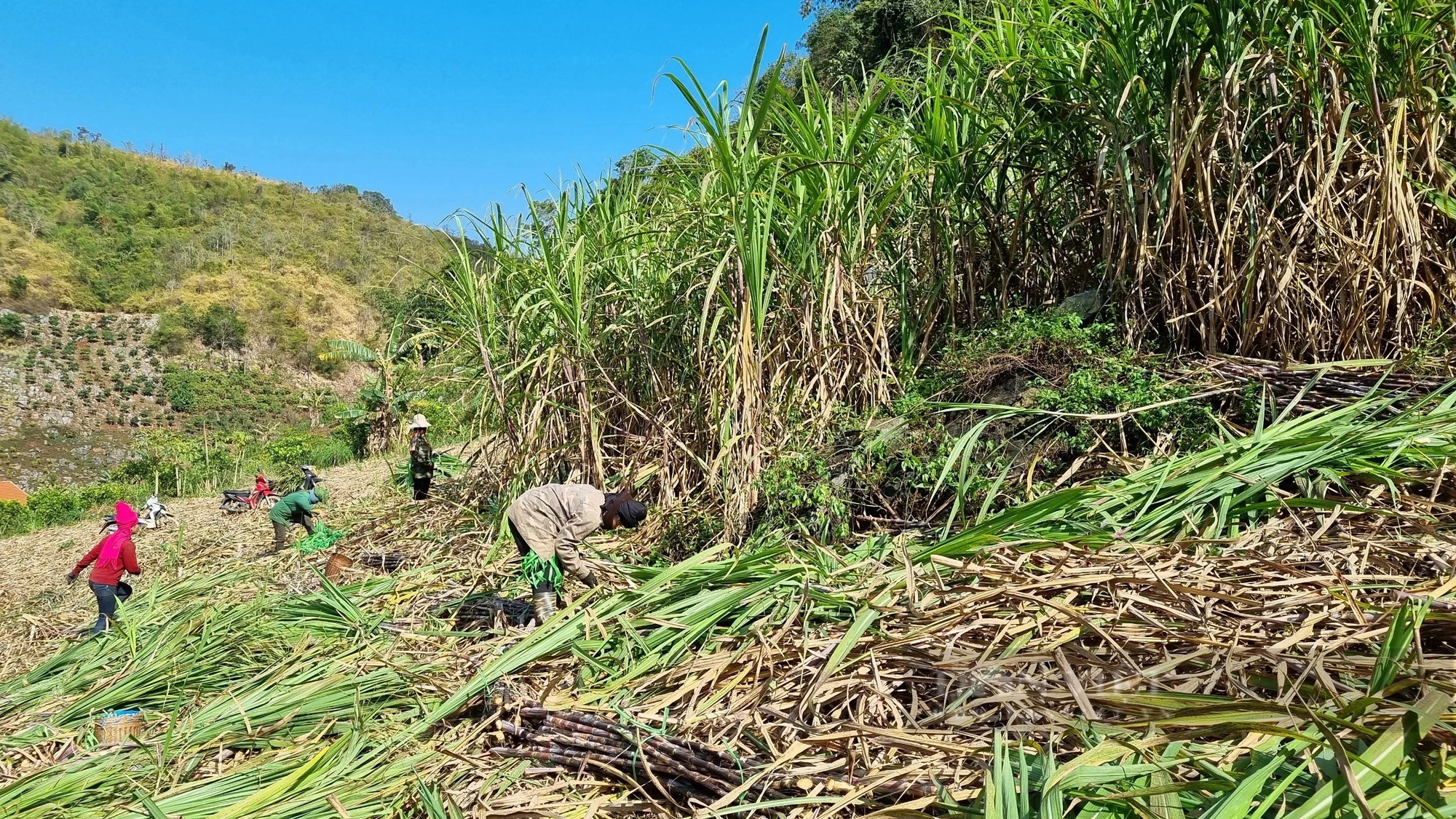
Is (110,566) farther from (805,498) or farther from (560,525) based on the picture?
(805,498)

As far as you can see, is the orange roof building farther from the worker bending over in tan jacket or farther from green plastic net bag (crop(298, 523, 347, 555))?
the worker bending over in tan jacket

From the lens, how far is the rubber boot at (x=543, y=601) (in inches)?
132

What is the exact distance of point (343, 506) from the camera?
7.34 meters

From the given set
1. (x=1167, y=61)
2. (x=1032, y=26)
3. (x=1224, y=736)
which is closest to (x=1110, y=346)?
(x=1167, y=61)

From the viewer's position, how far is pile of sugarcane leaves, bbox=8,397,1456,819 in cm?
140

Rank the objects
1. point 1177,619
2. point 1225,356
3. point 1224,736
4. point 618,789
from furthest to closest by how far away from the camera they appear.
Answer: point 1225,356 → point 618,789 → point 1177,619 → point 1224,736

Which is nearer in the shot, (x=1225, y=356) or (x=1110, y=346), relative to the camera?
(x=1225, y=356)

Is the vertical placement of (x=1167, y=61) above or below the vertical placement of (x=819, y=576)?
above

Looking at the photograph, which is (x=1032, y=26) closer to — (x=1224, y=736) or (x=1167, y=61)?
(x=1167, y=61)

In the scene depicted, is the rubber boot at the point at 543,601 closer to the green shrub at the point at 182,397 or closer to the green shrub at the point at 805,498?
the green shrub at the point at 805,498

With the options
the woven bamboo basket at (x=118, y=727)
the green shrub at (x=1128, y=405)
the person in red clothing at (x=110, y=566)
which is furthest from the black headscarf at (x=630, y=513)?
the person in red clothing at (x=110, y=566)

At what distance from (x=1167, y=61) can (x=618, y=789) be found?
3282 mm

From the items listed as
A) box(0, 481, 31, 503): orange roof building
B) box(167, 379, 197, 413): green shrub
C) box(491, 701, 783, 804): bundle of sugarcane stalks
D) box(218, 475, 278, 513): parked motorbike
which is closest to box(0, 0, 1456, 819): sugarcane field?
box(491, 701, 783, 804): bundle of sugarcane stalks

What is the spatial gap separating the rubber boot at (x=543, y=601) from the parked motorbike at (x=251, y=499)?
20.7ft
